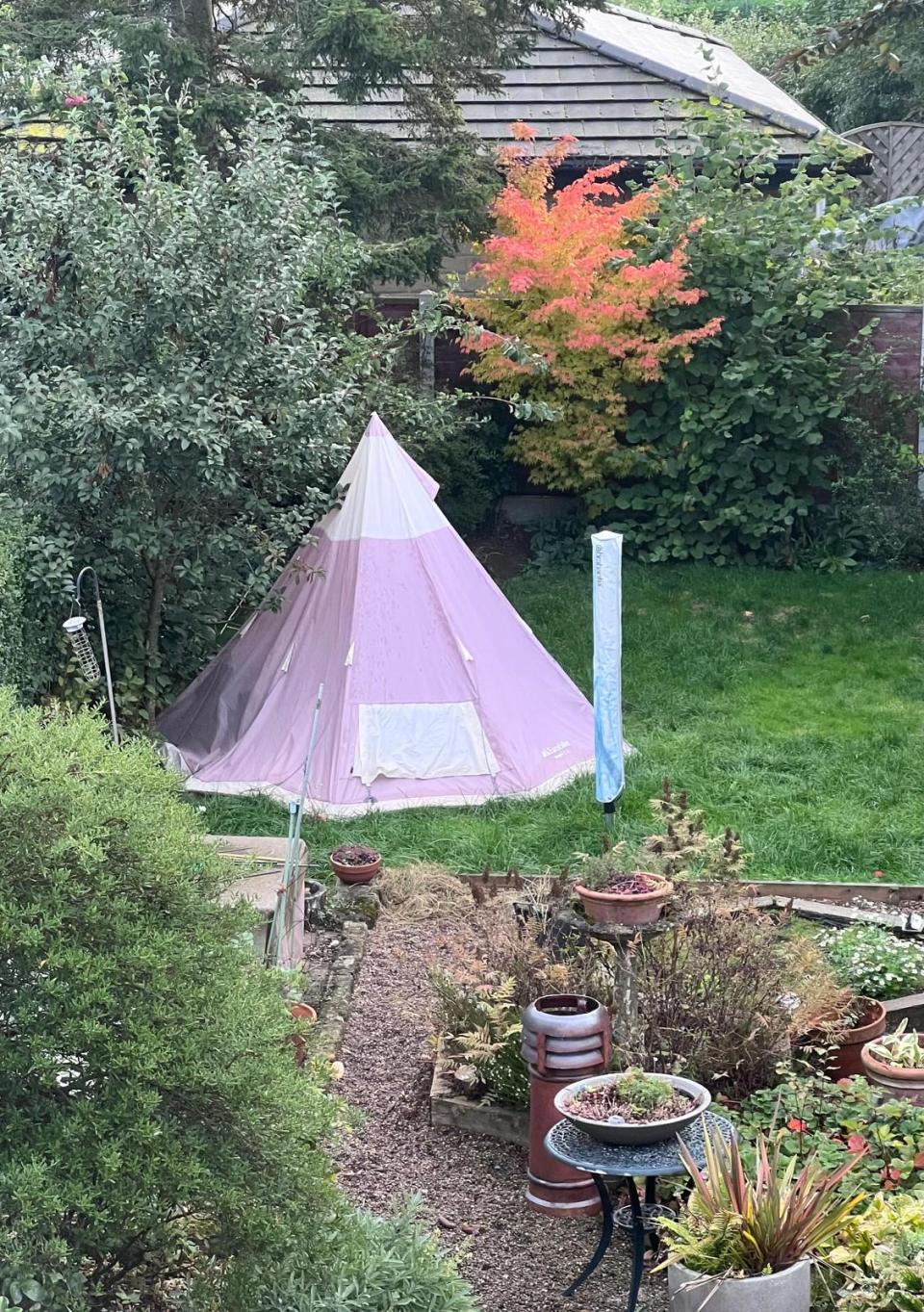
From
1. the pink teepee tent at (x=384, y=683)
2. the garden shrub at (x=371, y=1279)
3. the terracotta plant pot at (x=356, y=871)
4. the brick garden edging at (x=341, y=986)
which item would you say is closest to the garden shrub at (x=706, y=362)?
the pink teepee tent at (x=384, y=683)

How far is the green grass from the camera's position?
23.8ft

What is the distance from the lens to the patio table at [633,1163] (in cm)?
359

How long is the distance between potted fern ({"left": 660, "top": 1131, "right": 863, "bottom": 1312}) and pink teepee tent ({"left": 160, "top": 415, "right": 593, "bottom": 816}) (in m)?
4.58

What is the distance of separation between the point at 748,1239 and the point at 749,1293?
0.11 metres

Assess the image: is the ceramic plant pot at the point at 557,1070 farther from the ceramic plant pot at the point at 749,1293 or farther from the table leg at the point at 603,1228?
the ceramic plant pot at the point at 749,1293

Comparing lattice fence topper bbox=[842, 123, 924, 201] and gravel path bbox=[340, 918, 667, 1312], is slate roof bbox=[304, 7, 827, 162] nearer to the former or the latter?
lattice fence topper bbox=[842, 123, 924, 201]

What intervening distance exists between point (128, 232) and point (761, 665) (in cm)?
504

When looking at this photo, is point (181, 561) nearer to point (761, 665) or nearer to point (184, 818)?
point (761, 665)

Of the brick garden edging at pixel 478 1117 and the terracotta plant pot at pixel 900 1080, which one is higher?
the terracotta plant pot at pixel 900 1080

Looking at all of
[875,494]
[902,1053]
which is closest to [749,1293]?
[902,1053]

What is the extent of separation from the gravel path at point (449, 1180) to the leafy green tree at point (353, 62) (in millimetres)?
5845

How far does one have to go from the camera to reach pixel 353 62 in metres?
9.40

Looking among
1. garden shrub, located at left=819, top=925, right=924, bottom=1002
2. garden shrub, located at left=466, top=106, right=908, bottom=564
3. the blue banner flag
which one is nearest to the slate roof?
garden shrub, located at left=466, top=106, right=908, bottom=564

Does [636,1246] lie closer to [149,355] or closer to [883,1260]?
[883,1260]
